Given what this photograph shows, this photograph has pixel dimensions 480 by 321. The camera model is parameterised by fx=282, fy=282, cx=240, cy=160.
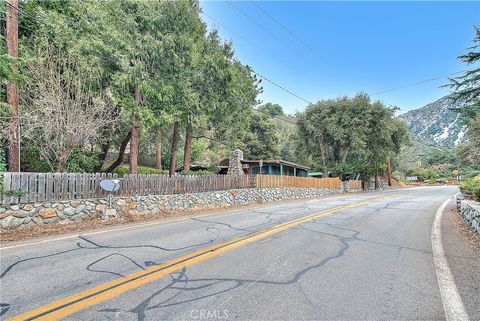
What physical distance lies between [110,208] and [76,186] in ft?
4.41

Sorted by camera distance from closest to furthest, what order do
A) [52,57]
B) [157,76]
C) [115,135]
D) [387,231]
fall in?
1. [387,231]
2. [52,57]
3. [157,76]
4. [115,135]

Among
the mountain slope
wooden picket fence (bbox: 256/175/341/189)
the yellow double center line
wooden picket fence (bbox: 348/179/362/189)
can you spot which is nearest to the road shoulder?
the yellow double center line

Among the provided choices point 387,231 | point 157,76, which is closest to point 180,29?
point 157,76

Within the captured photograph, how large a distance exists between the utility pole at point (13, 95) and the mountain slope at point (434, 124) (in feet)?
546

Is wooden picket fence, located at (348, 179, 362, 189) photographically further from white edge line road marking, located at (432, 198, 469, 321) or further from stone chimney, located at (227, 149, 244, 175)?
white edge line road marking, located at (432, 198, 469, 321)

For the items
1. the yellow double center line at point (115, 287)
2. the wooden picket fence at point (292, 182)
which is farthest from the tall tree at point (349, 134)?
the yellow double center line at point (115, 287)

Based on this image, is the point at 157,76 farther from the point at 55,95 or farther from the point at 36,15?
the point at 36,15

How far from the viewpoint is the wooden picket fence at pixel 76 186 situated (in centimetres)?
806

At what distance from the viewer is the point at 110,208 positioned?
10.1 meters

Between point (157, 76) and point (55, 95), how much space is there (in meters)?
4.01

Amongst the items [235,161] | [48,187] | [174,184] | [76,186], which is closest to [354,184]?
[235,161]

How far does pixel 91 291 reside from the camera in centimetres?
354

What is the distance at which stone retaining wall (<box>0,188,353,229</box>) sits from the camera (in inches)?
318

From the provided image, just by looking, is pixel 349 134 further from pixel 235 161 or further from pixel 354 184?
pixel 235 161
